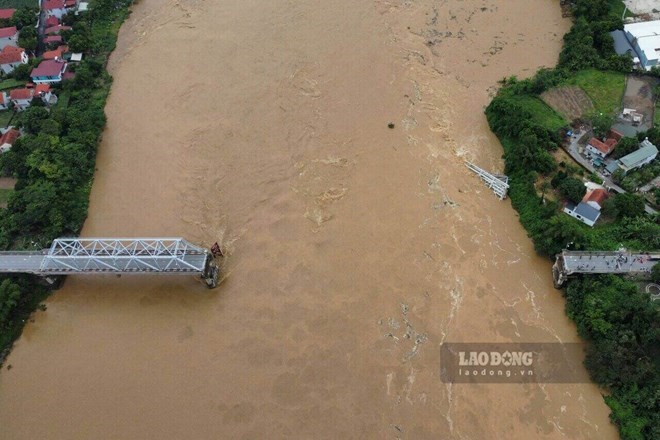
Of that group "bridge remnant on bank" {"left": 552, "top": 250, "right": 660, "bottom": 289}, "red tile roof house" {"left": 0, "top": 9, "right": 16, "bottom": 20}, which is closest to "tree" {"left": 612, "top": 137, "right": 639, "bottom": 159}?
"bridge remnant on bank" {"left": 552, "top": 250, "right": 660, "bottom": 289}

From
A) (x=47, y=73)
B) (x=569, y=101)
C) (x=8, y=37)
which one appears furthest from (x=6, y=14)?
(x=569, y=101)

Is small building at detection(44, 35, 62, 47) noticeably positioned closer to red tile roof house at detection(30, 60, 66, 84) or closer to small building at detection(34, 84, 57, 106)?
red tile roof house at detection(30, 60, 66, 84)

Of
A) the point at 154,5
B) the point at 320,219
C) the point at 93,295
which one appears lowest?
the point at 93,295

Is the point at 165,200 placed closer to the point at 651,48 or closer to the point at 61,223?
the point at 61,223

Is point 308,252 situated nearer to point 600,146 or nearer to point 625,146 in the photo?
point 600,146

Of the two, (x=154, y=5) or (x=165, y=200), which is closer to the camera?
(x=165, y=200)

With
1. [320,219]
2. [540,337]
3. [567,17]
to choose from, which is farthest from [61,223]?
[567,17]

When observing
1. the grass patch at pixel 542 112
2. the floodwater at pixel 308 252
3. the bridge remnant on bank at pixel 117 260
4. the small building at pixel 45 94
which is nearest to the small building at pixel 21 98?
the small building at pixel 45 94
